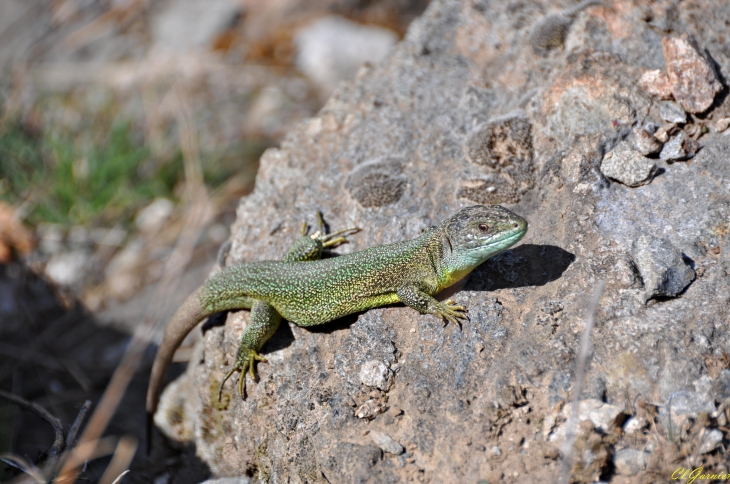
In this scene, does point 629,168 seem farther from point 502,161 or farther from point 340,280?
point 340,280

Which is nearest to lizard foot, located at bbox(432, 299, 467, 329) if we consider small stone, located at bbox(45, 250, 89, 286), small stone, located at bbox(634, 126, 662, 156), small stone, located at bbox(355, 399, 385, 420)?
small stone, located at bbox(355, 399, 385, 420)

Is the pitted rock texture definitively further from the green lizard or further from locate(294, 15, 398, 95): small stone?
locate(294, 15, 398, 95): small stone

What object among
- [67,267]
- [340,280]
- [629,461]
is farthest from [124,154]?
[629,461]

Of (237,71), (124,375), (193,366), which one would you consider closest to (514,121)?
(193,366)

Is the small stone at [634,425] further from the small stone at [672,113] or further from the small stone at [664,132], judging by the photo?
the small stone at [672,113]

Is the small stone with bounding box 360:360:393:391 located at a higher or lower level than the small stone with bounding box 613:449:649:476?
higher

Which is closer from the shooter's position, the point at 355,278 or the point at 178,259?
the point at 355,278
